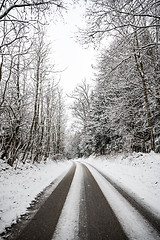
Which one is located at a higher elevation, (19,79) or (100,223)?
(19,79)

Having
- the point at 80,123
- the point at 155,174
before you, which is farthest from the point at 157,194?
the point at 80,123

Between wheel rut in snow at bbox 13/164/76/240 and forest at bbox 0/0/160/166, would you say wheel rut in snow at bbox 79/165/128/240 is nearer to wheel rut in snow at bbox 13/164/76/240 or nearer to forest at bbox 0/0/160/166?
wheel rut in snow at bbox 13/164/76/240

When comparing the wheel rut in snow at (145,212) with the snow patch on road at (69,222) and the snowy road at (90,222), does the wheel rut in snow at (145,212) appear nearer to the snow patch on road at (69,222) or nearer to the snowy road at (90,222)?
the snowy road at (90,222)

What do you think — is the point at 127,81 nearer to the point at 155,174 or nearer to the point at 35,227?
the point at 155,174

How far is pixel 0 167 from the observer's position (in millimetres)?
6566


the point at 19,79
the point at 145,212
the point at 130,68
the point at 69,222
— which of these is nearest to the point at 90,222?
the point at 69,222

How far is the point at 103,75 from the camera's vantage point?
7188 mm

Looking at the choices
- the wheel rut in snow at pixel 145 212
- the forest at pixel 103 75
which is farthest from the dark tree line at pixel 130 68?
the wheel rut in snow at pixel 145 212

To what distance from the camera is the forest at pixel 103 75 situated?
4.15 meters

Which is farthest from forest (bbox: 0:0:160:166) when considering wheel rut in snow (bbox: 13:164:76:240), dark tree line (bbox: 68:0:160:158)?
wheel rut in snow (bbox: 13:164:76:240)

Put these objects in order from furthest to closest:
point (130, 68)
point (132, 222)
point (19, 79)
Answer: point (19, 79)
point (130, 68)
point (132, 222)

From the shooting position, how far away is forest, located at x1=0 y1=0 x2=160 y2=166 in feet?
13.6

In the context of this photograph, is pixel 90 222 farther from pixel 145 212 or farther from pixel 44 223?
pixel 145 212

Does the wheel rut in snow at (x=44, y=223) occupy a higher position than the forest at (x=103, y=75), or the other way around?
the forest at (x=103, y=75)
